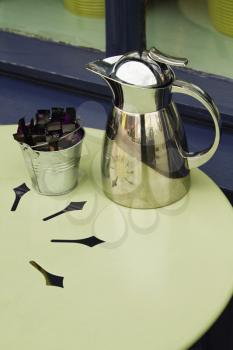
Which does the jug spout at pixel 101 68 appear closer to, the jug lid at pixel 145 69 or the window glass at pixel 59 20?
the jug lid at pixel 145 69

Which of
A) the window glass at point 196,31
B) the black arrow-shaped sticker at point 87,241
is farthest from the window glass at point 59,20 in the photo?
the black arrow-shaped sticker at point 87,241

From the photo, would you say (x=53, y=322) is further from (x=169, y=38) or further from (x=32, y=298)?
(x=169, y=38)

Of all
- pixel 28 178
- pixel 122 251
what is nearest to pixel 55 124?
pixel 28 178

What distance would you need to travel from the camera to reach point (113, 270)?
86 centimetres

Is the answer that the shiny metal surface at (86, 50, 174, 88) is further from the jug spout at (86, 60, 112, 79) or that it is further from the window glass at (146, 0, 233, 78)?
the window glass at (146, 0, 233, 78)

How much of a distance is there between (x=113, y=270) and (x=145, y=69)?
0.33 meters

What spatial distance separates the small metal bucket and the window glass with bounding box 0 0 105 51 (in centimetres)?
67

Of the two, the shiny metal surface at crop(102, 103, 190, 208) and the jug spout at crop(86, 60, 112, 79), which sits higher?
the jug spout at crop(86, 60, 112, 79)

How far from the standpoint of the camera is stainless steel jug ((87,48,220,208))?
0.93 m

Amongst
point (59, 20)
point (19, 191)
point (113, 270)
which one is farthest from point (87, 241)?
point (59, 20)

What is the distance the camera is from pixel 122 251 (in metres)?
0.90

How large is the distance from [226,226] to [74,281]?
284mm

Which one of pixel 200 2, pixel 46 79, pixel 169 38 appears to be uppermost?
pixel 200 2

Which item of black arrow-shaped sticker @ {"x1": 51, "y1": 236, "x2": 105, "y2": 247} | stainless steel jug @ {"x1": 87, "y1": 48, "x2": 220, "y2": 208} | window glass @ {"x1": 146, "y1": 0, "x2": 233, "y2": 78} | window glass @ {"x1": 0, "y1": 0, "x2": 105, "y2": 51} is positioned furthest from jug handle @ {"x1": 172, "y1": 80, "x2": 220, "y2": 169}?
window glass @ {"x1": 0, "y1": 0, "x2": 105, "y2": 51}
